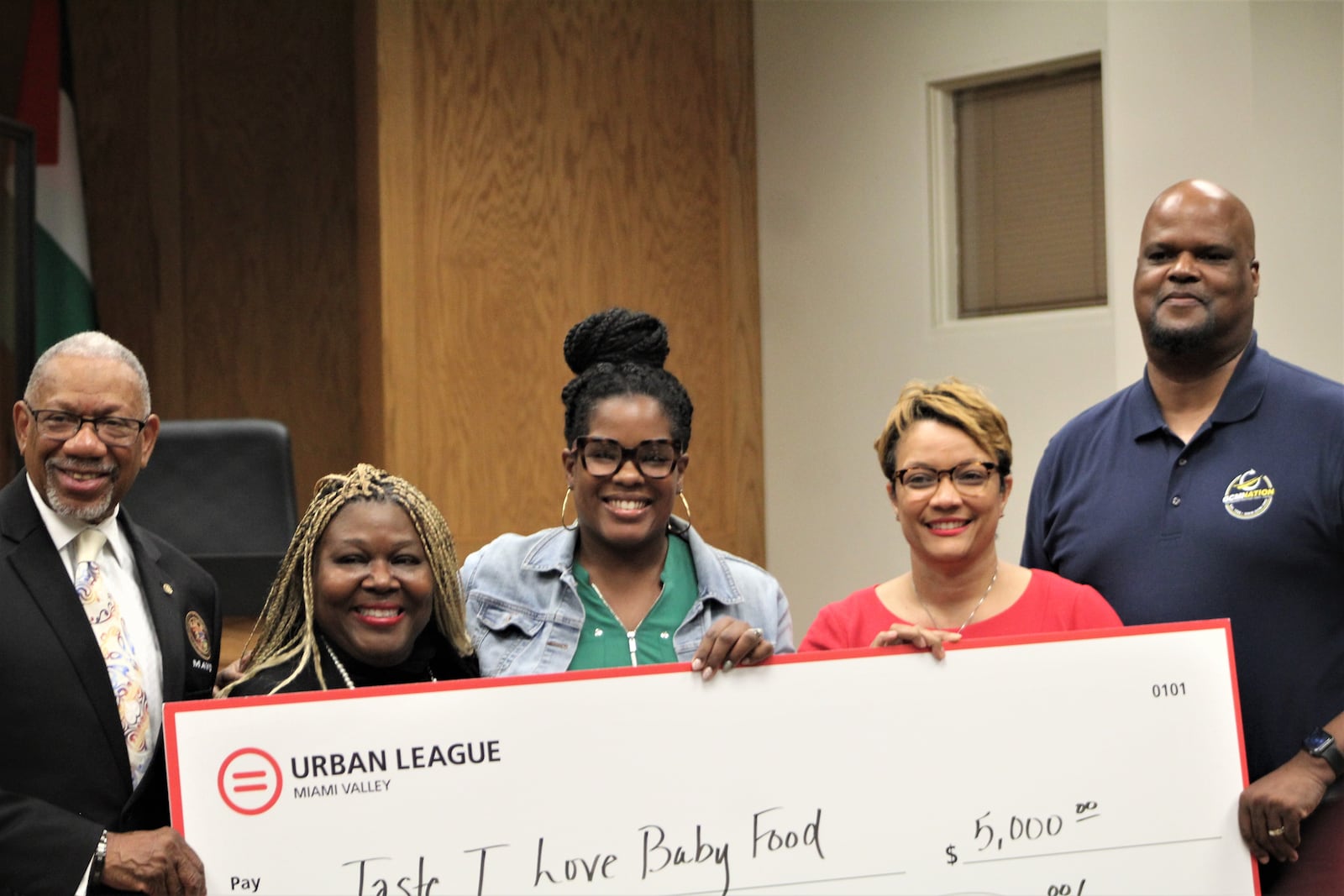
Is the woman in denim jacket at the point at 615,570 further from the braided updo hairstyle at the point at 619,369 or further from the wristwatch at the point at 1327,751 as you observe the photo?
the wristwatch at the point at 1327,751

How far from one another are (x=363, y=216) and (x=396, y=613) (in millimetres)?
2920

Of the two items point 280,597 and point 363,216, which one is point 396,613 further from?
point 363,216

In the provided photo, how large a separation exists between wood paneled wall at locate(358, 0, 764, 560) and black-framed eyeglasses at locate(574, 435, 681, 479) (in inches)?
97.3

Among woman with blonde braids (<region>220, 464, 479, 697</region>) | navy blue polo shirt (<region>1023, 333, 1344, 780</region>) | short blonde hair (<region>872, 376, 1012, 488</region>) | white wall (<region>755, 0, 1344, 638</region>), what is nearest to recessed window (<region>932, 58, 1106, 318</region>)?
white wall (<region>755, 0, 1344, 638</region>)

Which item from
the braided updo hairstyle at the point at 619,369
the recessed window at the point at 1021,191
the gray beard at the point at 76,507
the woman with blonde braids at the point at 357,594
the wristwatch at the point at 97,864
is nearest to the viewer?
the wristwatch at the point at 97,864

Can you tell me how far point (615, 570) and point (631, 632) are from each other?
11 cm

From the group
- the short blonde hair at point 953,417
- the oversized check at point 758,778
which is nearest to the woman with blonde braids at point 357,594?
the oversized check at point 758,778

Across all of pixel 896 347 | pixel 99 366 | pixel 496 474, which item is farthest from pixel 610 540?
pixel 896 347

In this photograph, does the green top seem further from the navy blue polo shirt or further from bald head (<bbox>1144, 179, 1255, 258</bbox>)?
bald head (<bbox>1144, 179, 1255, 258</bbox>)

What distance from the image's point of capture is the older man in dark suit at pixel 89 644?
1.84m

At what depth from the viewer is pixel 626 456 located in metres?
2.24

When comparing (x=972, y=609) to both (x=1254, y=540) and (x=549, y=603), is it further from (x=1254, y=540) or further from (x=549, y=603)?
(x=549, y=603)

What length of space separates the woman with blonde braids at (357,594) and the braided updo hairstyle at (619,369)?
1.10ft

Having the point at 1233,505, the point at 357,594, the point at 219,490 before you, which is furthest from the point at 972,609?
the point at 219,490
